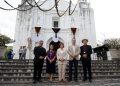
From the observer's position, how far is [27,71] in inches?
418

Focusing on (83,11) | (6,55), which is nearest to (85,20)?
(83,11)

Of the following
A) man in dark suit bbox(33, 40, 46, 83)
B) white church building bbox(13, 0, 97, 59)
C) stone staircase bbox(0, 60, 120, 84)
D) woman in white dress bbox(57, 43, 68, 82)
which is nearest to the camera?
man in dark suit bbox(33, 40, 46, 83)

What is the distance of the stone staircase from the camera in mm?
9594

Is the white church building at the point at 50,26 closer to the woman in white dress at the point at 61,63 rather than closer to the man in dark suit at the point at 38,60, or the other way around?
the woman in white dress at the point at 61,63

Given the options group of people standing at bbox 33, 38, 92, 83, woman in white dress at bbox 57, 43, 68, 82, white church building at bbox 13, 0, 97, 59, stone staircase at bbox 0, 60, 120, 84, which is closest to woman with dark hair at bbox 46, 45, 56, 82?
group of people standing at bbox 33, 38, 92, 83

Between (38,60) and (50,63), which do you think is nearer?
(38,60)

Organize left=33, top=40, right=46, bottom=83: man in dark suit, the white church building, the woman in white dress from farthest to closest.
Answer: the white church building < the woman in white dress < left=33, top=40, right=46, bottom=83: man in dark suit

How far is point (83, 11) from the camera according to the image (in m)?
29.2

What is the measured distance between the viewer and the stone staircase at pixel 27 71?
959cm

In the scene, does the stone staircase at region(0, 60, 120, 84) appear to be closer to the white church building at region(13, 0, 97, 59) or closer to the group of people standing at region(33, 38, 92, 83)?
the group of people standing at region(33, 38, 92, 83)

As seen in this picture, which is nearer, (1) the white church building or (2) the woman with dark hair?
(2) the woman with dark hair

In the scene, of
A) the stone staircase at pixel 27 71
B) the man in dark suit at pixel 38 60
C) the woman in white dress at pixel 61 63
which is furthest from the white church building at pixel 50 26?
the man in dark suit at pixel 38 60

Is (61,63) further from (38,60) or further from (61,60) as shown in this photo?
(38,60)

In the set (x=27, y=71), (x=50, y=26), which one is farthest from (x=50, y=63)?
(x=50, y=26)
